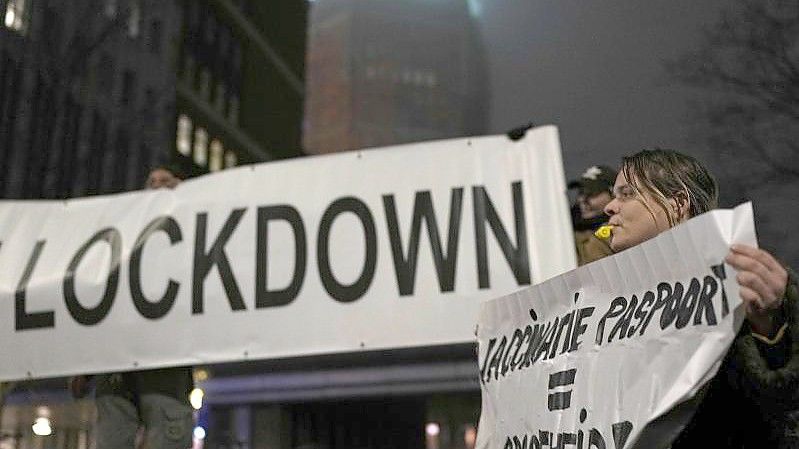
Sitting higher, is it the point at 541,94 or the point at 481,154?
the point at 541,94

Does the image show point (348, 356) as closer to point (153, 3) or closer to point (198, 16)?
point (153, 3)

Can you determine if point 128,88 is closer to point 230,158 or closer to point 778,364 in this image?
point 778,364

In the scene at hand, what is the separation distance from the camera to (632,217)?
128 centimetres

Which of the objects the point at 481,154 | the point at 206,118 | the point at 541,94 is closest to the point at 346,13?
the point at 206,118

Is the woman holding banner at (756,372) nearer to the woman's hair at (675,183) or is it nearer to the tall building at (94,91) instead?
the woman's hair at (675,183)

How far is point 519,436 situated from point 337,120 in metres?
49.5

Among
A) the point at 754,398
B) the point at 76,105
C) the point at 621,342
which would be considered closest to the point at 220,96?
the point at 76,105

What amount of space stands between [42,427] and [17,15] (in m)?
3.77

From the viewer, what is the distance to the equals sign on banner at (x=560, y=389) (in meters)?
1.33

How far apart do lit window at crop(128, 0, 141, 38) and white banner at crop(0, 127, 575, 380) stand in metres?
7.15

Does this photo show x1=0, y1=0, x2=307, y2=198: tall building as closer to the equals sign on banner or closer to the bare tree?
the bare tree

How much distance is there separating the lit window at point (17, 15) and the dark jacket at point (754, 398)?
19.5 feet

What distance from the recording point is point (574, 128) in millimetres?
5836

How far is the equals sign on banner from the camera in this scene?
133 cm
